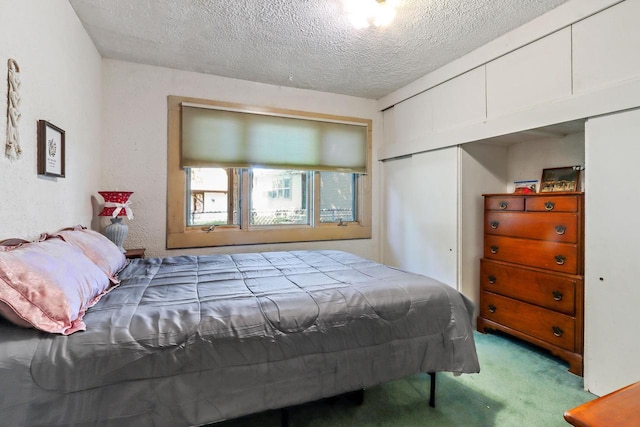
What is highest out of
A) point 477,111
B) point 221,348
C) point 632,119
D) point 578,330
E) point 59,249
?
point 477,111

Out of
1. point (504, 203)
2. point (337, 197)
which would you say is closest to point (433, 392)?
point (504, 203)

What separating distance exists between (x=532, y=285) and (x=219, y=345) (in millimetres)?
2477

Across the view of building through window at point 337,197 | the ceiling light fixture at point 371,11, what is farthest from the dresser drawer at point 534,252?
the ceiling light fixture at point 371,11

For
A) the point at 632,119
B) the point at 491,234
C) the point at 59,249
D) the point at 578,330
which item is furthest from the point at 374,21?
the point at 578,330

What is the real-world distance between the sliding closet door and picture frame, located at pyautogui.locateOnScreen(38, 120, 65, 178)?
313cm

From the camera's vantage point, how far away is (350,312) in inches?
59.4

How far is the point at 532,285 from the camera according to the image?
2.48 meters

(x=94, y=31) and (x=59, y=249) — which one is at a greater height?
(x=94, y=31)

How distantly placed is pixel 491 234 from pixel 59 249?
3179mm

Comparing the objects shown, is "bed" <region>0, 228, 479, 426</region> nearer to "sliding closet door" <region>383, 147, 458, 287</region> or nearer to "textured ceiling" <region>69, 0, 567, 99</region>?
"sliding closet door" <region>383, 147, 458, 287</region>

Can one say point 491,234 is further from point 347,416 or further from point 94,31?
point 94,31

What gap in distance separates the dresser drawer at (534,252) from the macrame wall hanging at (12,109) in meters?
3.45

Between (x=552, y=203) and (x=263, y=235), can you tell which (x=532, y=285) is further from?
(x=263, y=235)

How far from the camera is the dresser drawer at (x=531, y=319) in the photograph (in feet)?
7.34
